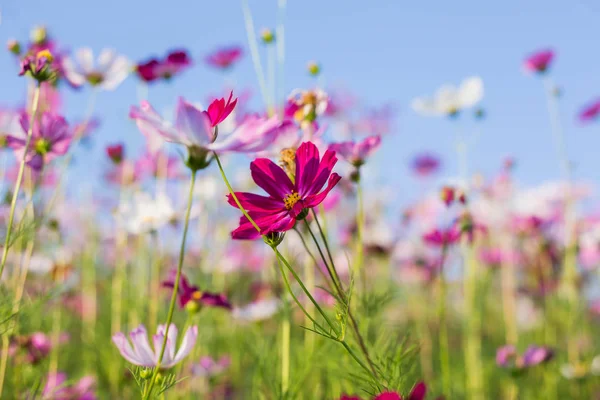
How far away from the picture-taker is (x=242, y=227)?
635 mm

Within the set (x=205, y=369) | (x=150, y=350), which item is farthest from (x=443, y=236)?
(x=150, y=350)

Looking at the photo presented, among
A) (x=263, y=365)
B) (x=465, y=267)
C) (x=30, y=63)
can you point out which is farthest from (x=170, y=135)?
(x=465, y=267)

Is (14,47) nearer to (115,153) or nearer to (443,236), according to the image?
(115,153)

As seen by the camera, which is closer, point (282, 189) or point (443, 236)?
point (282, 189)

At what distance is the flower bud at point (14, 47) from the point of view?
116 cm

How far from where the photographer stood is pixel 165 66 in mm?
1433

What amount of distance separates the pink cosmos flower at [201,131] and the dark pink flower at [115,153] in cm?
102

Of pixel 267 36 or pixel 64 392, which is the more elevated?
pixel 267 36

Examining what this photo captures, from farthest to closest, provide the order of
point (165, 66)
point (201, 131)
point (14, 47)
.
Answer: point (165, 66)
point (14, 47)
point (201, 131)

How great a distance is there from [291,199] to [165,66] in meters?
0.90

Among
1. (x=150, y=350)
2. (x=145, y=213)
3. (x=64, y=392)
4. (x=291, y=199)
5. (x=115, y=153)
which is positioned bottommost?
(x=64, y=392)

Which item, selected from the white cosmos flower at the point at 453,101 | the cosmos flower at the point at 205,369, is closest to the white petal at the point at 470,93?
the white cosmos flower at the point at 453,101

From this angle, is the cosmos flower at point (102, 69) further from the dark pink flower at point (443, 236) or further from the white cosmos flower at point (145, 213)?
the dark pink flower at point (443, 236)

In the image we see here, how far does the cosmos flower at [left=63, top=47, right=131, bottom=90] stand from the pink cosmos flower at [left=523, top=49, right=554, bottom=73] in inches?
54.6
